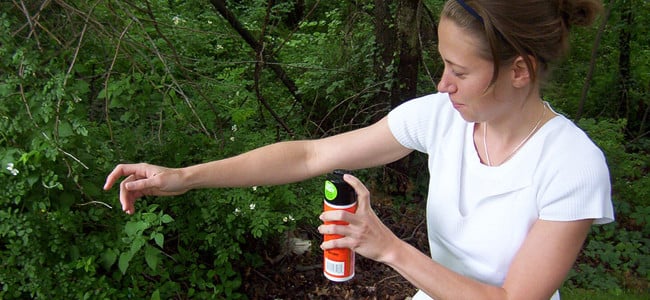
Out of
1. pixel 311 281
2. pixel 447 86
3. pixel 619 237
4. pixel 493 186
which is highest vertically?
pixel 447 86

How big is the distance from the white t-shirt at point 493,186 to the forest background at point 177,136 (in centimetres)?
45

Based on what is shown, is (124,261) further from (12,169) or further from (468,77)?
(468,77)

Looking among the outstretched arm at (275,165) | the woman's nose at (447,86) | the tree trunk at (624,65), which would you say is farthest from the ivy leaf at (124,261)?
the tree trunk at (624,65)

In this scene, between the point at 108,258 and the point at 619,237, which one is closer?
the point at 108,258

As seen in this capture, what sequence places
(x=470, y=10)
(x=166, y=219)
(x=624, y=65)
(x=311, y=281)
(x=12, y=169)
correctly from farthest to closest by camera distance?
1. (x=624, y=65)
2. (x=311, y=281)
3. (x=166, y=219)
4. (x=12, y=169)
5. (x=470, y=10)

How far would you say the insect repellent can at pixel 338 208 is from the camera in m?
1.46

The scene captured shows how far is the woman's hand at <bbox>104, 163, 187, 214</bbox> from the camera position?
1869 millimetres

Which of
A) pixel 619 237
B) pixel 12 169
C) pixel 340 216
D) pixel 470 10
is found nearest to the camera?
pixel 340 216

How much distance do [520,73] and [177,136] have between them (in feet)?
7.57

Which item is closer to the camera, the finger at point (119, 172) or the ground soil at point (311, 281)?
the finger at point (119, 172)

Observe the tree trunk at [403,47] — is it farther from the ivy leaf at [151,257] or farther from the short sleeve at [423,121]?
the short sleeve at [423,121]

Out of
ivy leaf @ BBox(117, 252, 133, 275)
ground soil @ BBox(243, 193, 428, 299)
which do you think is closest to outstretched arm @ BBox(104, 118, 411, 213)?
ivy leaf @ BBox(117, 252, 133, 275)

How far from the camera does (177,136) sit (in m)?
3.36

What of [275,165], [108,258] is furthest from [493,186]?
[108,258]
